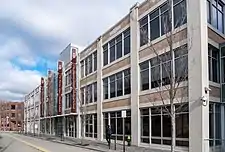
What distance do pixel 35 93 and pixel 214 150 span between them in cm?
7912

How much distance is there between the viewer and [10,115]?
506 ft

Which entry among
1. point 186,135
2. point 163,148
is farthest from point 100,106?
point 186,135

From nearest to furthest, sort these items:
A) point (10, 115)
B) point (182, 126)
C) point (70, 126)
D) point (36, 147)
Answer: point (182, 126) < point (36, 147) < point (70, 126) < point (10, 115)

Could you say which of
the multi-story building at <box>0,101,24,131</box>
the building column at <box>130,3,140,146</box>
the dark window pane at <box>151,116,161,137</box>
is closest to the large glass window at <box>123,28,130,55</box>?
the building column at <box>130,3,140,146</box>

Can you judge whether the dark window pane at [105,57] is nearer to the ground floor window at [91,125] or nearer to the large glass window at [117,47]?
the large glass window at [117,47]

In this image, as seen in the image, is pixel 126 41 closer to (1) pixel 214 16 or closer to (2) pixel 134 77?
(2) pixel 134 77

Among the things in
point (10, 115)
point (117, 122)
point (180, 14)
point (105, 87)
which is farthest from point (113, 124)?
point (10, 115)

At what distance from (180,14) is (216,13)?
2.72 meters

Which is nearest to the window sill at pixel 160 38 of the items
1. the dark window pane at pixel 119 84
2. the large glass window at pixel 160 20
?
the large glass window at pixel 160 20

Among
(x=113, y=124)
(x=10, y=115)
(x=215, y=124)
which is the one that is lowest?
(x=10, y=115)

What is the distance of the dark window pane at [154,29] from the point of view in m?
28.2

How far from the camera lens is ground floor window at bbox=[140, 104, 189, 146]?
24.0 m

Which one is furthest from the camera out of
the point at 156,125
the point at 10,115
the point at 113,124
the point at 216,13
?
the point at 10,115

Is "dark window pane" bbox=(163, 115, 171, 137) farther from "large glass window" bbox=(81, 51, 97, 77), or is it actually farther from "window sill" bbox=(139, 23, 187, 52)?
"large glass window" bbox=(81, 51, 97, 77)
